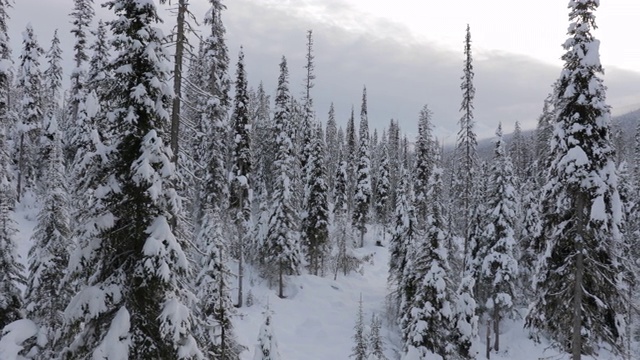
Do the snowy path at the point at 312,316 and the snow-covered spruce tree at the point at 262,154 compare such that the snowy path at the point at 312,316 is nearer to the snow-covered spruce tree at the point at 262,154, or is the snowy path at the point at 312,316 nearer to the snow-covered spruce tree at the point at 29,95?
the snow-covered spruce tree at the point at 262,154

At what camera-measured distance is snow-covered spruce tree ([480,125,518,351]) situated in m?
38.6

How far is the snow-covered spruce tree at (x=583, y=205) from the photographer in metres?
16.4

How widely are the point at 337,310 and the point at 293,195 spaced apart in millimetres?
13014

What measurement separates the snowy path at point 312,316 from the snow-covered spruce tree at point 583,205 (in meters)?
22.0

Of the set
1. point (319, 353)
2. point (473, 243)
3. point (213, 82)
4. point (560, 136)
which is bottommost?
point (319, 353)

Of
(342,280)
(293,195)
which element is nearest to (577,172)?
(293,195)

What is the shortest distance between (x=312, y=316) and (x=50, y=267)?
25.9 meters

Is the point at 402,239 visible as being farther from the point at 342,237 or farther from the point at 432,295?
the point at 432,295

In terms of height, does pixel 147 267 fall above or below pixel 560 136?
below

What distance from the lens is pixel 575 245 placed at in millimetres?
17172

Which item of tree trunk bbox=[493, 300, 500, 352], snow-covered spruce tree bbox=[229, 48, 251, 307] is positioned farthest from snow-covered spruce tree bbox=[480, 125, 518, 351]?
snow-covered spruce tree bbox=[229, 48, 251, 307]

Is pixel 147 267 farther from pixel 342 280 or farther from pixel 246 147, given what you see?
pixel 342 280

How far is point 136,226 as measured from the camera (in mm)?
10766

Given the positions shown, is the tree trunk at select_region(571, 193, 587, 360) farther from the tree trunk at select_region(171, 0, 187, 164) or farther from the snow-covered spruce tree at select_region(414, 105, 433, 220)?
the snow-covered spruce tree at select_region(414, 105, 433, 220)
